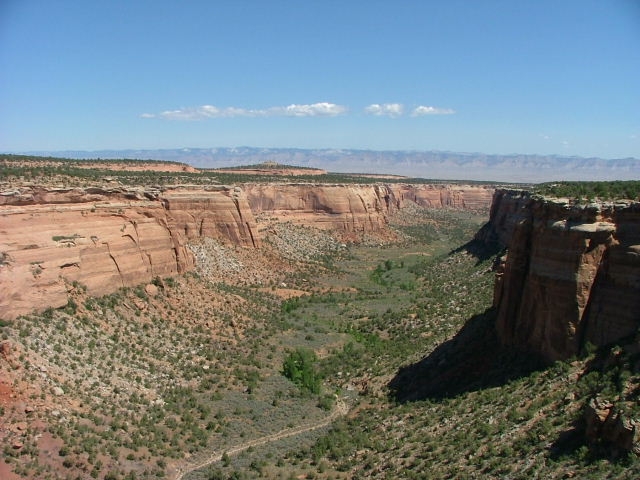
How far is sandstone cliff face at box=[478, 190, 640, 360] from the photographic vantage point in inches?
803

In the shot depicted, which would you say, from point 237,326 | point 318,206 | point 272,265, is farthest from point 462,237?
point 237,326

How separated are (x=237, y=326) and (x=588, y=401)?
25.7m

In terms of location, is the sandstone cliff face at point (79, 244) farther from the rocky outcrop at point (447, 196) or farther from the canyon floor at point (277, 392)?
the rocky outcrop at point (447, 196)

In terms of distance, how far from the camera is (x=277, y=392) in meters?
31.0

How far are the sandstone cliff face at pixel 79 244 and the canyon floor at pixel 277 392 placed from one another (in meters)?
1.05

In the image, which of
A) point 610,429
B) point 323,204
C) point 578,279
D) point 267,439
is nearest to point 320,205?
point 323,204

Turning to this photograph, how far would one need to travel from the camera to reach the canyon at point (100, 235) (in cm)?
2803

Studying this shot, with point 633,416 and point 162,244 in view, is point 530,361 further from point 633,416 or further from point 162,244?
point 162,244

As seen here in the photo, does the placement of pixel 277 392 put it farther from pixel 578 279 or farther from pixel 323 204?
pixel 323 204

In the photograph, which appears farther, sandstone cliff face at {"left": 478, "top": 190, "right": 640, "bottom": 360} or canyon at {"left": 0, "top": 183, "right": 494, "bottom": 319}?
canyon at {"left": 0, "top": 183, "right": 494, "bottom": 319}

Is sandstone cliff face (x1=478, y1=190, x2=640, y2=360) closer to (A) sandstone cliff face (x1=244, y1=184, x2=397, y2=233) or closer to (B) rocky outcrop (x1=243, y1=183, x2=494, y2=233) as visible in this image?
(B) rocky outcrop (x1=243, y1=183, x2=494, y2=233)

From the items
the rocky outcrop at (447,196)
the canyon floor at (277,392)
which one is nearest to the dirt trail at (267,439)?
the canyon floor at (277,392)

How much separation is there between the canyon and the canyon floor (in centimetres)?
119

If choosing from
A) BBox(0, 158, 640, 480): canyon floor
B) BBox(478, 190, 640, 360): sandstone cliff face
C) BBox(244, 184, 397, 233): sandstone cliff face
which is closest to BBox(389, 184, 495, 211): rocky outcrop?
BBox(244, 184, 397, 233): sandstone cliff face
